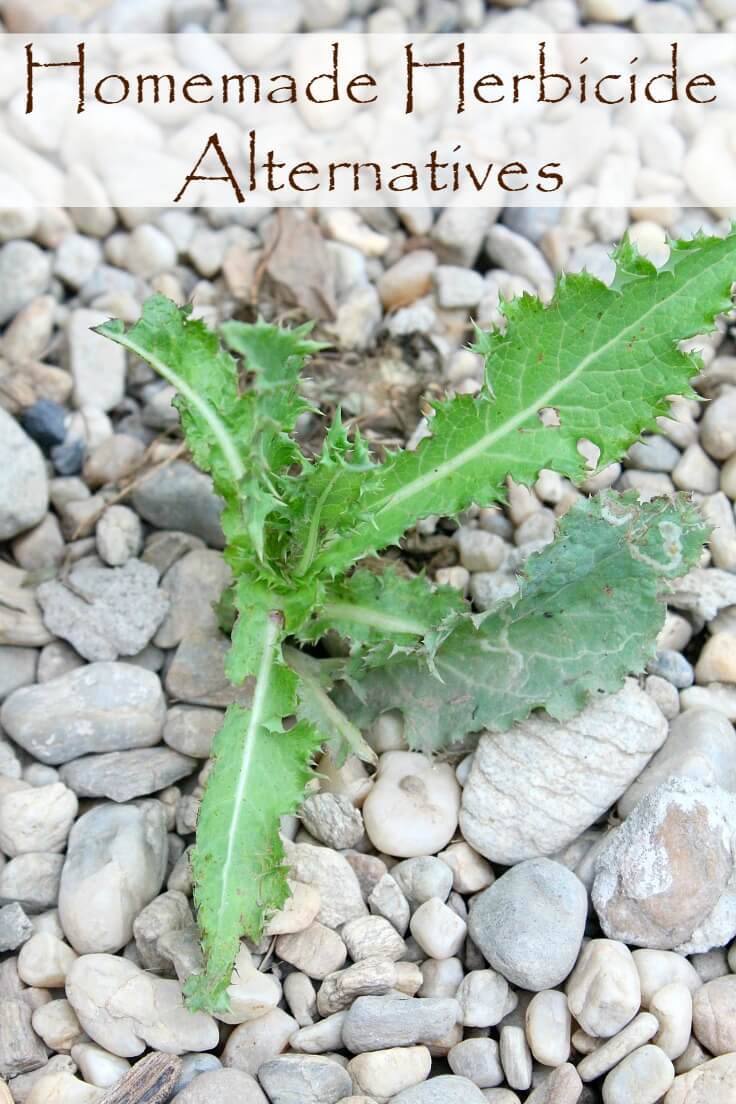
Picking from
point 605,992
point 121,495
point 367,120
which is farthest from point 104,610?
point 367,120

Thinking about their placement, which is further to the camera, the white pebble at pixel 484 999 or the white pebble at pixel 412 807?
the white pebble at pixel 412 807

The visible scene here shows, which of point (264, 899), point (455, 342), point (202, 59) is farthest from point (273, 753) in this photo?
point (202, 59)

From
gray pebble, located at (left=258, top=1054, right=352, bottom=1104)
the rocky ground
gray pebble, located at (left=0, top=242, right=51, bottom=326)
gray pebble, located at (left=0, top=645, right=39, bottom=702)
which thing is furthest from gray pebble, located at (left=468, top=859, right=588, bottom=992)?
gray pebble, located at (left=0, top=242, right=51, bottom=326)

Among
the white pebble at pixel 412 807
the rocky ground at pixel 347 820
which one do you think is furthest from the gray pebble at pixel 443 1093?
the white pebble at pixel 412 807

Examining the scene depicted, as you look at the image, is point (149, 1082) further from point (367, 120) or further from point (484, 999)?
point (367, 120)

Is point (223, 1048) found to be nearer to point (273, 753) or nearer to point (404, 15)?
point (273, 753)

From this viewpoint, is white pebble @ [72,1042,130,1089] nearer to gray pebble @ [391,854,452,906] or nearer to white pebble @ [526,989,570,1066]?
gray pebble @ [391,854,452,906]

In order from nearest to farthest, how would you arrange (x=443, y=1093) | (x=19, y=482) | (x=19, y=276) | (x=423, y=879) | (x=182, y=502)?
(x=443, y=1093), (x=423, y=879), (x=19, y=482), (x=182, y=502), (x=19, y=276)

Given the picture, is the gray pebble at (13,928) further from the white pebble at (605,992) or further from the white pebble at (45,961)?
the white pebble at (605,992)
